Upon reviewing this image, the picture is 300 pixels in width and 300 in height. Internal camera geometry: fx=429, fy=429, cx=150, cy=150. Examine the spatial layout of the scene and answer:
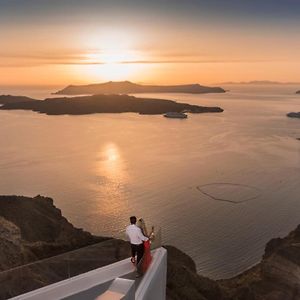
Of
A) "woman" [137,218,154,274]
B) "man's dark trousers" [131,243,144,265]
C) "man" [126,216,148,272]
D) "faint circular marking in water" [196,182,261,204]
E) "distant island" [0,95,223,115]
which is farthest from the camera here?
"distant island" [0,95,223,115]

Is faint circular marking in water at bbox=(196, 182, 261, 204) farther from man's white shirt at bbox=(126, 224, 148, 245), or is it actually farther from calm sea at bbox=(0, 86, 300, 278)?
man's white shirt at bbox=(126, 224, 148, 245)

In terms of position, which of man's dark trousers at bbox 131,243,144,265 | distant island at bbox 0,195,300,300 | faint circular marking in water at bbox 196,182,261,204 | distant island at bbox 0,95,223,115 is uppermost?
man's dark trousers at bbox 131,243,144,265

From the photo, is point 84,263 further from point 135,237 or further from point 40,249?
point 40,249

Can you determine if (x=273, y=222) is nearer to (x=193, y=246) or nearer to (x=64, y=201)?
(x=193, y=246)

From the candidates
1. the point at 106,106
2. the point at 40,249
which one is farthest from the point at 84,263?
the point at 106,106

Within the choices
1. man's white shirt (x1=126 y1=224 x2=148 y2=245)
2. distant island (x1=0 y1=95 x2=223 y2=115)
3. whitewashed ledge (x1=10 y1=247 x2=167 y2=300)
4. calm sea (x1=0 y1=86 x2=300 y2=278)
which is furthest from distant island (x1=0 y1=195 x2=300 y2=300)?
distant island (x1=0 y1=95 x2=223 y2=115)

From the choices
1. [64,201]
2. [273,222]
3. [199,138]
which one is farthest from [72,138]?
[273,222]
